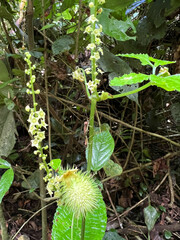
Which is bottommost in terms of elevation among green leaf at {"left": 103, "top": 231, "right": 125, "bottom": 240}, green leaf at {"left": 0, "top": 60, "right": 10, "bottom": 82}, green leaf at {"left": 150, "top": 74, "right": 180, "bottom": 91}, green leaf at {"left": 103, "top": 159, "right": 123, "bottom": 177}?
green leaf at {"left": 103, "top": 231, "right": 125, "bottom": 240}

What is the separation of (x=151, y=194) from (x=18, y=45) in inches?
36.4

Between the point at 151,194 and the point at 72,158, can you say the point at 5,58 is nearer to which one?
the point at 72,158

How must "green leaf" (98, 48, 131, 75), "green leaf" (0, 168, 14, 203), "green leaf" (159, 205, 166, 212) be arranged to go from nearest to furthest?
"green leaf" (0, 168, 14, 203), "green leaf" (98, 48, 131, 75), "green leaf" (159, 205, 166, 212)

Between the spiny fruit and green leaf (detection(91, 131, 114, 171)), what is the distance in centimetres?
10

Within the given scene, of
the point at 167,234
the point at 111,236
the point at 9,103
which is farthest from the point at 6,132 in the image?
the point at 167,234

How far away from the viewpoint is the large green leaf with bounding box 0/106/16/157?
770 mm

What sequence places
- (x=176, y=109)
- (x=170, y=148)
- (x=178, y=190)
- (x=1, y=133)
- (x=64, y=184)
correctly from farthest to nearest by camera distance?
(x=170, y=148) → (x=178, y=190) → (x=176, y=109) → (x=1, y=133) → (x=64, y=184)

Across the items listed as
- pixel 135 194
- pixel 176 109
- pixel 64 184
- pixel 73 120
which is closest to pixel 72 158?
pixel 73 120

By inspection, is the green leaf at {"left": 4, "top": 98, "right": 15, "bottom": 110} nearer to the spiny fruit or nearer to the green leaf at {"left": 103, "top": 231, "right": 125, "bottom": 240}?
the spiny fruit

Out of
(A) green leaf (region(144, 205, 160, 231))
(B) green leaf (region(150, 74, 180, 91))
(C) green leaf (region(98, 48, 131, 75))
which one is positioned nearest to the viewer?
(B) green leaf (region(150, 74, 180, 91))

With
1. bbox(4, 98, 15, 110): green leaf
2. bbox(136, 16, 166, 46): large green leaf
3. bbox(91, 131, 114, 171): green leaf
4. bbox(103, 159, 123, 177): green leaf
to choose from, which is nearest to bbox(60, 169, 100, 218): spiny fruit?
bbox(91, 131, 114, 171): green leaf

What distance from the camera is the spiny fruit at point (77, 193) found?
1.26 feet

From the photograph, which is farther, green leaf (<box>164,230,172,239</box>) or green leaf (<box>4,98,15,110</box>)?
green leaf (<box>164,230,172,239</box>)

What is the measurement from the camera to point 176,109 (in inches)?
37.1
